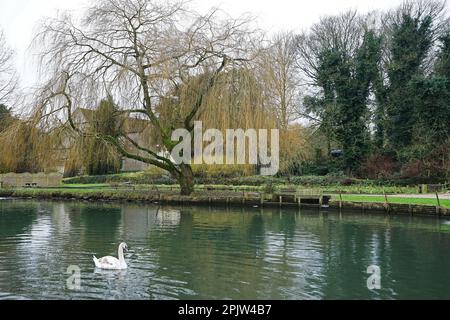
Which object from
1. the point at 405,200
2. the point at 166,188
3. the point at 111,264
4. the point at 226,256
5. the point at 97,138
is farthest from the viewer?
the point at 166,188

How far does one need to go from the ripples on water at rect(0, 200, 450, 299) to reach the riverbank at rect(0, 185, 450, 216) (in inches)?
56.7

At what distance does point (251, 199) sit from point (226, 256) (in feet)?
43.6

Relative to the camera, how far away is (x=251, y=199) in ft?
77.8

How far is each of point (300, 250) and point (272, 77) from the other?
12.2m

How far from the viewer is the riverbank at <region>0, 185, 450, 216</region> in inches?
774

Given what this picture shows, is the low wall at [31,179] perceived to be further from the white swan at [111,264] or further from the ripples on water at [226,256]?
the white swan at [111,264]

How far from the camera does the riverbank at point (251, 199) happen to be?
19656mm

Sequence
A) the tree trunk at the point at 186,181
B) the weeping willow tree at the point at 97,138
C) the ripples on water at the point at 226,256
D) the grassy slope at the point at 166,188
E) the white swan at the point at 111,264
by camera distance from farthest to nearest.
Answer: the tree trunk at the point at 186,181, the weeping willow tree at the point at 97,138, the grassy slope at the point at 166,188, the white swan at the point at 111,264, the ripples on water at the point at 226,256

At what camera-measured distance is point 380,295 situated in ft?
24.3

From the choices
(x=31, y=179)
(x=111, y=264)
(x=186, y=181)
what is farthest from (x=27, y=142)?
(x=31, y=179)

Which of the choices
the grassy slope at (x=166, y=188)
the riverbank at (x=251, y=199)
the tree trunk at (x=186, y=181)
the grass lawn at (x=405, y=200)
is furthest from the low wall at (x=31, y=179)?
the grass lawn at (x=405, y=200)

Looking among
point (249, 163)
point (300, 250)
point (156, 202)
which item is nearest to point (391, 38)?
point (249, 163)

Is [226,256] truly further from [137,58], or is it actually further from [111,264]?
[137,58]

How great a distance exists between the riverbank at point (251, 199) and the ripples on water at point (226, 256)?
1.44 meters
